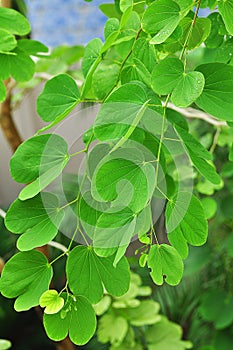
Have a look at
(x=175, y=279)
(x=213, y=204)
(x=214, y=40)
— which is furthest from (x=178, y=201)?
(x=213, y=204)

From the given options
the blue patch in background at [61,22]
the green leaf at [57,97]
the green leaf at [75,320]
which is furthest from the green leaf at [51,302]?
the blue patch in background at [61,22]

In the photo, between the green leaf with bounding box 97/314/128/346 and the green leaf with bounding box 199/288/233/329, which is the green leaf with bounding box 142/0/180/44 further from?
the green leaf with bounding box 199/288/233/329

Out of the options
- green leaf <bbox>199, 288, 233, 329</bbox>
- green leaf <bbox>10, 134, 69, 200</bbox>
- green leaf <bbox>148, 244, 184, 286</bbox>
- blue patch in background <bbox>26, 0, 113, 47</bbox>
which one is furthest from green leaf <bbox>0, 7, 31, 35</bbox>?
blue patch in background <bbox>26, 0, 113, 47</bbox>

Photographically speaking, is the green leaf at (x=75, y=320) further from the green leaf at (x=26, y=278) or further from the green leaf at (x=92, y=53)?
the green leaf at (x=92, y=53)

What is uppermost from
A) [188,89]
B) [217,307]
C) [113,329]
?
[188,89]

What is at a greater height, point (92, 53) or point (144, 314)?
point (92, 53)

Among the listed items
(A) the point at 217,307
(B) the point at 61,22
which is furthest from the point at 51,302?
(B) the point at 61,22

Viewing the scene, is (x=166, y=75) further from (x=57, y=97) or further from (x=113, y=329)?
(x=113, y=329)
